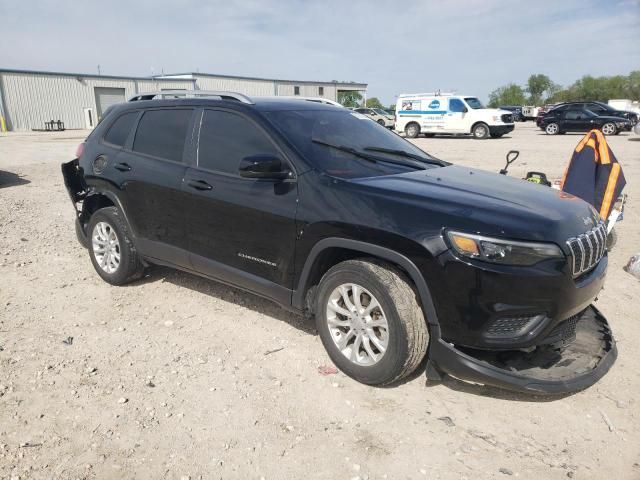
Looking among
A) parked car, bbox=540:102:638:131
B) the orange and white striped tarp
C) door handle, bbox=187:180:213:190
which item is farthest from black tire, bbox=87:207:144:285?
parked car, bbox=540:102:638:131

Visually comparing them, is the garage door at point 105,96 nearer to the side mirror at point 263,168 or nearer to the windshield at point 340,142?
the windshield at point 340,142

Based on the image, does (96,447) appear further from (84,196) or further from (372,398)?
(84,196)

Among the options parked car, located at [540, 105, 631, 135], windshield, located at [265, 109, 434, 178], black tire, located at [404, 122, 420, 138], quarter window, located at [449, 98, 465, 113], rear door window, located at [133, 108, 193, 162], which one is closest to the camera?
windshield, located at [265, 109, 434, 178]

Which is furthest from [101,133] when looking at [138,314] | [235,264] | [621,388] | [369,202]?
[621,388]

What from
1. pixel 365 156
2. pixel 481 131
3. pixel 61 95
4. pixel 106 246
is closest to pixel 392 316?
pixel 365 156

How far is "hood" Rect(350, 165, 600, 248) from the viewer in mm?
2715

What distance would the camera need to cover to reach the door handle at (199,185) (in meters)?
3.80

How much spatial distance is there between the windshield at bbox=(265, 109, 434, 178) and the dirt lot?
1.34m

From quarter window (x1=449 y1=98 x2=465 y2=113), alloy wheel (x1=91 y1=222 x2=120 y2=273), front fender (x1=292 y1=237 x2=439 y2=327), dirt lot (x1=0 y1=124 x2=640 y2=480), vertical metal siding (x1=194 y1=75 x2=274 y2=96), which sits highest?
vertical metal siding (x1=194 y1=75 x2=274 y2=96)

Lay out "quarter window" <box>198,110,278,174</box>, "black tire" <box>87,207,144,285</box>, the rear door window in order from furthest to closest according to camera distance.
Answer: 1. "black tire" <box>87,207,144,285</box>
2. the rear door window
3. "quarter window" <box>198,110,278,174</box>

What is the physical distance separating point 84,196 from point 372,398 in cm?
365

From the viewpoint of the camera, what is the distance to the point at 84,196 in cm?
512

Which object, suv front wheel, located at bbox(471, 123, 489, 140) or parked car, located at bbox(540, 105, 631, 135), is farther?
parked car, located at bbox(540, 105, 631, 135)

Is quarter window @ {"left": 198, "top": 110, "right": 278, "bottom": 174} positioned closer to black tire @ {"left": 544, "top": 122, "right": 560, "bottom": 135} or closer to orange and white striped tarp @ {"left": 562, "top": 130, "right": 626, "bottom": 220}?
orange and white striped tarp @ {"left": 562, "top": 130, "right": 626, "bottom": 220}
